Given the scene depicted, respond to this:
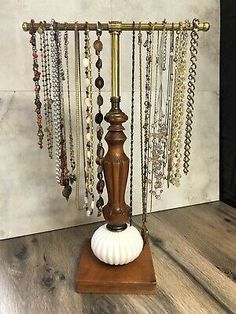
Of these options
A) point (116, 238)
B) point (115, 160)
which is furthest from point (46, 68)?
point (116, 238)

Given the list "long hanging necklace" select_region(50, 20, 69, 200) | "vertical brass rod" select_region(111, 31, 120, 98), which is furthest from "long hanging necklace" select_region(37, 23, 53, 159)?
"vertical brass rod" select_region(111, 31, 120, 98)

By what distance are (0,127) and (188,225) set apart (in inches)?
21.0

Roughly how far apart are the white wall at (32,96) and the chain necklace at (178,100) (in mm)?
240

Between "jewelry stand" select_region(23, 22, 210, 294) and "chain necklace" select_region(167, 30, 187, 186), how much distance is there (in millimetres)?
Answer: 36

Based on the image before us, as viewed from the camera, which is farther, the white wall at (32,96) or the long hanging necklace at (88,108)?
the white wall at (32,96)

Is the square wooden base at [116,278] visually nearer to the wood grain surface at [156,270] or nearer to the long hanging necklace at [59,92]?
the wood grain surface at [156,270]

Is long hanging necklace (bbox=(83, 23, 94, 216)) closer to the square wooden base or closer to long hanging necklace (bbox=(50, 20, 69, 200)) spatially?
long hanging necklace (bbox=(50, 20, 69, 200))

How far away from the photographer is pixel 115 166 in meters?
0.60

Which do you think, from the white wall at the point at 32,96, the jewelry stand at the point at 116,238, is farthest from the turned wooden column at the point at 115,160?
the white wall at the point at 32,96

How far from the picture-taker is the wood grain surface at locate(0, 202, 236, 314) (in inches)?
22.6

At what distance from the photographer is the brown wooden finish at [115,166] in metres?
0.60

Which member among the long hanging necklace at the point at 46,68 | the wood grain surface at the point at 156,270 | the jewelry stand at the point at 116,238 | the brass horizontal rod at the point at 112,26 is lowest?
the wood grain surface at the point at 156,270

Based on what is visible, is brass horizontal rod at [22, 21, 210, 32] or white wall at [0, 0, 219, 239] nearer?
brass horizontal rod at [22, 21, 210, 32]

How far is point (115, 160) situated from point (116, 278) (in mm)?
220
